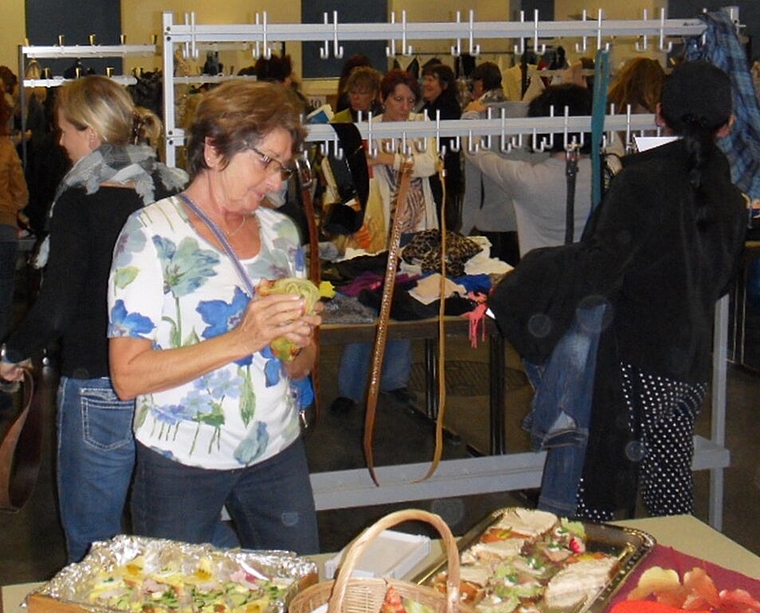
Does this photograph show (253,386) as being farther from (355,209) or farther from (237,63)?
(237,63)

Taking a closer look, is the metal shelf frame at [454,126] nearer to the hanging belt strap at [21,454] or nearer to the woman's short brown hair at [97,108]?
the woman's short brown hair at [97,108]

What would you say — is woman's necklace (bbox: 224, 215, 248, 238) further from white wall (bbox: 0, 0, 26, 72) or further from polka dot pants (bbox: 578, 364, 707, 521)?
white wall (bbox: 0, 0, 26, 72)

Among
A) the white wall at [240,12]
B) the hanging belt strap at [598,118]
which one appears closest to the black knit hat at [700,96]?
the hanging belt strap at [598,118]

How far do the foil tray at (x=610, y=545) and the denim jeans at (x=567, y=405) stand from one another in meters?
0.73

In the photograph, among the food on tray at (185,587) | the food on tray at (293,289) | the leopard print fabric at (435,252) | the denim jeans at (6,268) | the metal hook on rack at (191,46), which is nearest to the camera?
the food on tray at (185,587)

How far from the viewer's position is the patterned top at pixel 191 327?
1.91 metres

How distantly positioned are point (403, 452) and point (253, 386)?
3087 millimetres

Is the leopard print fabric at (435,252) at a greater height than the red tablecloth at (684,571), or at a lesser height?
greater

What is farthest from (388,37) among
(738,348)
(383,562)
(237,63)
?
(237,63)

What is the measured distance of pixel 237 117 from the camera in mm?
1956

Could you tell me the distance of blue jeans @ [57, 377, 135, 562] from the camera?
254cm

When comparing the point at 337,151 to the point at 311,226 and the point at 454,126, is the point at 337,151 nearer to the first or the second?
the point at 454,126

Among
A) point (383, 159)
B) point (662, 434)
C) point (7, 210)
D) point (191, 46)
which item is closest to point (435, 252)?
point (383, 159)

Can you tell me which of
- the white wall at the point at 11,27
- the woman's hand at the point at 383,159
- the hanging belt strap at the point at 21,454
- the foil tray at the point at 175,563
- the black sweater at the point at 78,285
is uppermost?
the white wall at the point at 11,27
